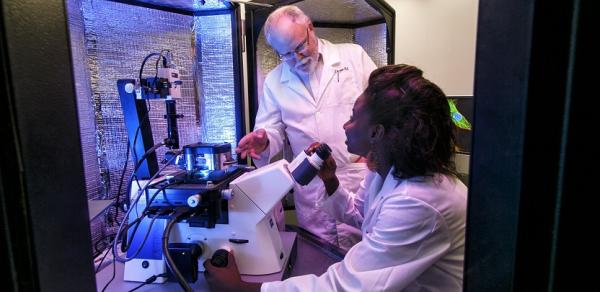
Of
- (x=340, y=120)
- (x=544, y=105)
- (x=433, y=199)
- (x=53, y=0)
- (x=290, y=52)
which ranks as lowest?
(x=433, y=199)

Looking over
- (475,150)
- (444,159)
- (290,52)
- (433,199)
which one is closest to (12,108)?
(475,150)

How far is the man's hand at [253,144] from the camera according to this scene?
162 centimetres

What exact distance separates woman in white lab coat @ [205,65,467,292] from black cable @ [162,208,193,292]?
0.09 meters

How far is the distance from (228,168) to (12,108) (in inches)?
33.6

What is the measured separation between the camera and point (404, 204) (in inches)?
34.1

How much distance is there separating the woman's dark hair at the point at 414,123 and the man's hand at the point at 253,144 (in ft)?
2.46

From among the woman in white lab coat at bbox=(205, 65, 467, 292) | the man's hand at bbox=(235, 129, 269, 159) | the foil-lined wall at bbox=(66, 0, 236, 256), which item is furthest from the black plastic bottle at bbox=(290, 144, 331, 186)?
the foil-lined wall at bbox=(66, 0, 236, 256)

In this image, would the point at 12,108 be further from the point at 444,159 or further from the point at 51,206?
the point at 444,159

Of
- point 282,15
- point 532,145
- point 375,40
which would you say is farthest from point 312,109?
point 532,145

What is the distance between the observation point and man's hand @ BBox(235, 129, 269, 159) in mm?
1618

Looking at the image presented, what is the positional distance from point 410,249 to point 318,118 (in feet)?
3.55

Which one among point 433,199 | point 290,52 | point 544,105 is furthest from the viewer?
point 290,52

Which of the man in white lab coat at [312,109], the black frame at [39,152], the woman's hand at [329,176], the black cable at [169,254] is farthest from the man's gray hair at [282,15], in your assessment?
the black frame at [39,152]

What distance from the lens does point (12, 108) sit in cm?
34
